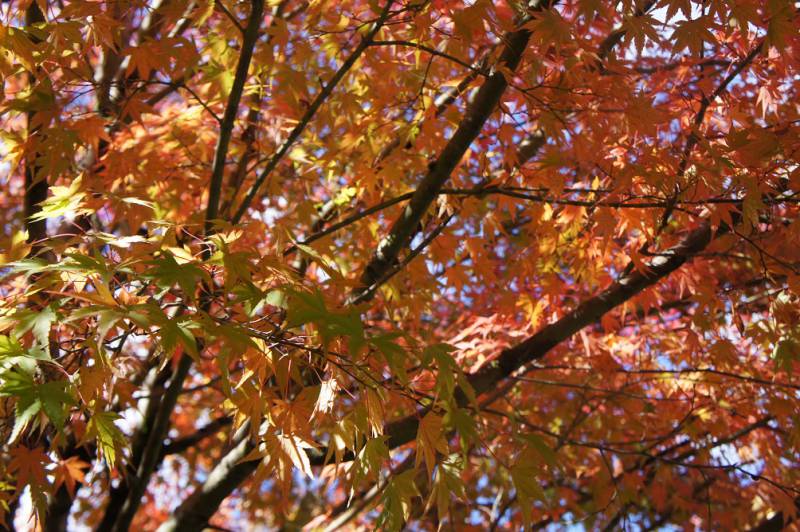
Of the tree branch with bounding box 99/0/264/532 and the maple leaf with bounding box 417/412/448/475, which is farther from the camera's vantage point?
the tree branch with bounding box 99/0/264/532

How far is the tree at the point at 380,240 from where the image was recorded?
1.68m

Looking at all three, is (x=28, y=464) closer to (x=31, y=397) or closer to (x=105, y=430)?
(x=105, y=430)

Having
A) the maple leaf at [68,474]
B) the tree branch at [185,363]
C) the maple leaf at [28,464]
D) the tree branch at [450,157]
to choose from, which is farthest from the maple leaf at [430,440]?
the maple leaf at [68,474]

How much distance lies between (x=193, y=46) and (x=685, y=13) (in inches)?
68.6

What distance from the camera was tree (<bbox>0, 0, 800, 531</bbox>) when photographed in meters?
1.68

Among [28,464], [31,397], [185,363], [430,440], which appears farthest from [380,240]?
[31,397]

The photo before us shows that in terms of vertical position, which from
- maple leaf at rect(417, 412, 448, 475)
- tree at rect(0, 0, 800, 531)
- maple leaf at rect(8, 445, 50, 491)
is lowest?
maple leaf at rect(8, 445, 50, 491)

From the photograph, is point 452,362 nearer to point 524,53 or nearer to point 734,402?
point 524,53

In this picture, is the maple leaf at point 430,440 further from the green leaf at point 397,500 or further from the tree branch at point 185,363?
the tree branch at point 185,363

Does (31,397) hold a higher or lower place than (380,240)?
lower

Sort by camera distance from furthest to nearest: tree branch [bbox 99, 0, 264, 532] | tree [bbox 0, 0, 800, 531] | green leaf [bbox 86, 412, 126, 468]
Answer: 1. tree branch [bbox 99, 0, 264, 532]
2. tree [bbox 0, 0, 800, 531]
3. green leaf [bbox 86, 412, 126, 468]

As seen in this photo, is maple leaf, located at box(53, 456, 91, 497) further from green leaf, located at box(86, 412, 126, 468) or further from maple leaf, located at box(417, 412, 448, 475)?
maple leaf, located at box(417, 412, 448, 475)

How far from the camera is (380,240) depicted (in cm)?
320

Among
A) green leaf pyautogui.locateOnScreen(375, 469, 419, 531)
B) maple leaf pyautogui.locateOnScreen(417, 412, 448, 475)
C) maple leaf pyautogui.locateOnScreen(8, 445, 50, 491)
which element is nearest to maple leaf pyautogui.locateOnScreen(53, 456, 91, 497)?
maple leaf pyautogui.locateOnScreen(8, 445, 50, 491)
